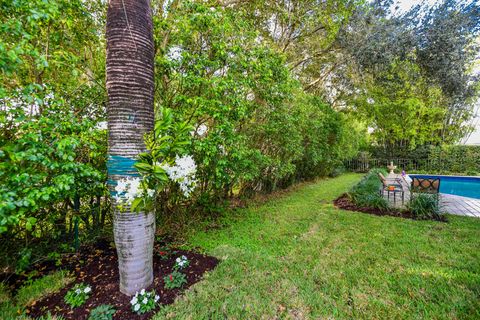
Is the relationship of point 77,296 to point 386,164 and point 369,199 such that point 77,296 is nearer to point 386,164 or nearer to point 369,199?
point 369,199

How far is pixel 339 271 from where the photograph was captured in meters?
2.73

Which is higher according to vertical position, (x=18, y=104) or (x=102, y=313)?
(x=18, y=104)

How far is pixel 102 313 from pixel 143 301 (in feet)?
1.17

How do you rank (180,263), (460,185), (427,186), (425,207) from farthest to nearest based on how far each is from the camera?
(460,185)
(427,186)
(425,207)
(180,263)

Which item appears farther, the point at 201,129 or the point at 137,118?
the point at 201,129

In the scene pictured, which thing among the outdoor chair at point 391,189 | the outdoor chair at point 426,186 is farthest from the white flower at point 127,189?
the outdoor chair at point 391,189

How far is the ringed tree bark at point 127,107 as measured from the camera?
198 cm

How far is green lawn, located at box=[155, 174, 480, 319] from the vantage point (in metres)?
2.04

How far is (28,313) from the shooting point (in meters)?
1.94

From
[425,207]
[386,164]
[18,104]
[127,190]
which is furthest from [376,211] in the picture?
[386,164]

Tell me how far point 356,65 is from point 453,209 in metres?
5.36

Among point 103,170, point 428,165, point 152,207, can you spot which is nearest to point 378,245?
point 152,207

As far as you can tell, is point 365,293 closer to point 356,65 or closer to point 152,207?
point 152,207

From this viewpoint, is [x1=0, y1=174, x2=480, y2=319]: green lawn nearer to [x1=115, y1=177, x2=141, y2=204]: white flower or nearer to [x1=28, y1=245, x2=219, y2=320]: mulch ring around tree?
[x1=28, y1=245, x2=219, y2=320]: mulch ring around tree
